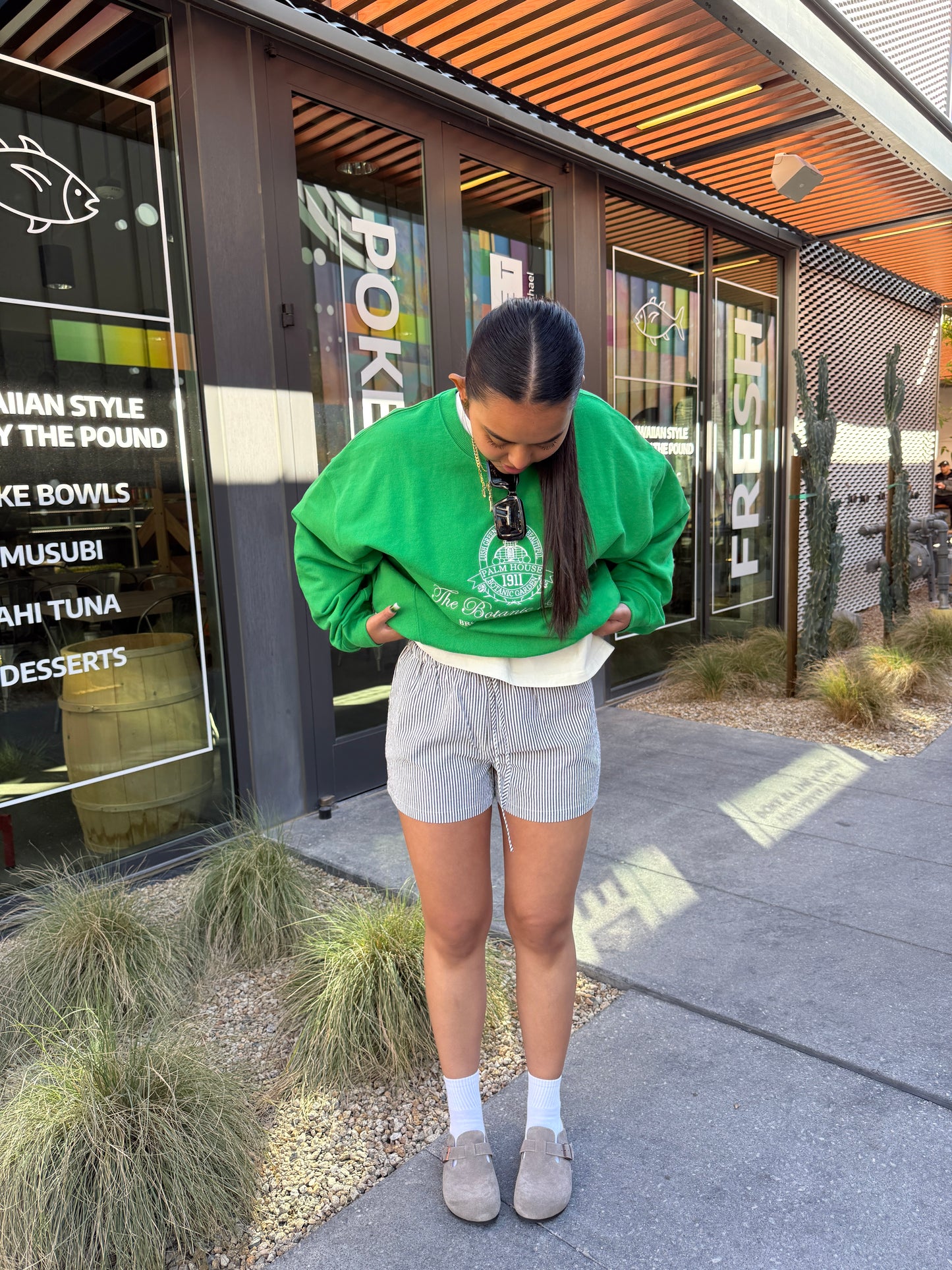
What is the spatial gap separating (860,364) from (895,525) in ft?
10.8

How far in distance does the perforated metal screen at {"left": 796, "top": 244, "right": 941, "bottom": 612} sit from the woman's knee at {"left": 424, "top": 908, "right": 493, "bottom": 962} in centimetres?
685

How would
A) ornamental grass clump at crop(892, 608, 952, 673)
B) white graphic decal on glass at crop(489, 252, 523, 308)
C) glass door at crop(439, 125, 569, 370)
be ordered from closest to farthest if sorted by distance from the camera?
1. glass door at crop(439, 125, 569, 370)
2. white graphic decal on glass at crop(489, 252, 523, 308)
3. ornamental grass clump at crop(892, 608, 952, 673)

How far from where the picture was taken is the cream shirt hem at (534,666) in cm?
158

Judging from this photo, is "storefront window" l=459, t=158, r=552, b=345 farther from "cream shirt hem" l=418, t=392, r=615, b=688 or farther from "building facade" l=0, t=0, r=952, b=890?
"cream shirt hem" l=418, t=392, r=615, b=688

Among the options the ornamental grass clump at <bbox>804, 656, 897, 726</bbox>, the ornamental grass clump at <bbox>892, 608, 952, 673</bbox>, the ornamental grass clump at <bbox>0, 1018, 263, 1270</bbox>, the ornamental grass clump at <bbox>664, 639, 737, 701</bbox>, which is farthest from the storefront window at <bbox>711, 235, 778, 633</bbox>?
the ornamental grass clump at <bbox>0, 1018, 263, 1270</bbox>

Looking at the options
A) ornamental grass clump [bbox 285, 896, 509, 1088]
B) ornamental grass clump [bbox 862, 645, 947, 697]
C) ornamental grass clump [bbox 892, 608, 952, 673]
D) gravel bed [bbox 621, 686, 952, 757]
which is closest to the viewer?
ornamental grass clump [bbox 285, 896, 509, 1088]

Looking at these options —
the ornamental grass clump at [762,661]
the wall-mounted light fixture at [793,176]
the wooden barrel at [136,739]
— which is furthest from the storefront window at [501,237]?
the ornamental grass clump at [762,661]

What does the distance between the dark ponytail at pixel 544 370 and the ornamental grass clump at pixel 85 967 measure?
1.58 m

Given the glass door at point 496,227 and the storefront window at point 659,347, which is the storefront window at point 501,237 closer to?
the glass door at point 496,227

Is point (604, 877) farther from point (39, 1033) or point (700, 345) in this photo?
point (700, 345)

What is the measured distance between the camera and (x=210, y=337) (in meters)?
3.49

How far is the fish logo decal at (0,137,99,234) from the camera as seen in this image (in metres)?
2.94

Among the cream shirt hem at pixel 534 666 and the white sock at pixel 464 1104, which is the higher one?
the cream shirt hem at pixel 534 666

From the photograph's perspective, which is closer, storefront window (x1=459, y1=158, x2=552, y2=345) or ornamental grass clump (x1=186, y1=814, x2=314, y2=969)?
ornamental grass clump (x1=186, y1=814, x2=314, y2=969)
